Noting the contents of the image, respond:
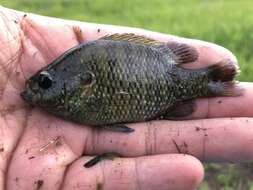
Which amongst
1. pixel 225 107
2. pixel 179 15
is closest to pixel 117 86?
pixel 225 107

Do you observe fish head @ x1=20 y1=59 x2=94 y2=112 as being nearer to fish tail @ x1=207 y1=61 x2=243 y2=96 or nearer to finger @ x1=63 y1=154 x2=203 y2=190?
finger @ x1=63 y1=154 x2=203 y2=190

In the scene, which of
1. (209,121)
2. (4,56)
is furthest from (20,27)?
(209,121)

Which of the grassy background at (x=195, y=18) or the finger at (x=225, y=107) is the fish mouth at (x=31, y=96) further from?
the grassy background at (x=195, y=18)

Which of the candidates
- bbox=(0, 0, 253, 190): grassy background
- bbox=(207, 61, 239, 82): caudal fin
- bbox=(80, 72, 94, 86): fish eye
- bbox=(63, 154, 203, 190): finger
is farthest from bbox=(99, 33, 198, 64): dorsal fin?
bbox=(0, 0, 253, 190): grassy background

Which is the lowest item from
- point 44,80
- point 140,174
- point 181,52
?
point 140,174

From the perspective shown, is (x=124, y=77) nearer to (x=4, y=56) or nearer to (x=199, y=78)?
(x=199, y=78)

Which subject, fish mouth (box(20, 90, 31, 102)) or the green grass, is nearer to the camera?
fish mouth (box(20, 90, 31, 102))

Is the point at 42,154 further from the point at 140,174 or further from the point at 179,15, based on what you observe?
the point at 179,15
